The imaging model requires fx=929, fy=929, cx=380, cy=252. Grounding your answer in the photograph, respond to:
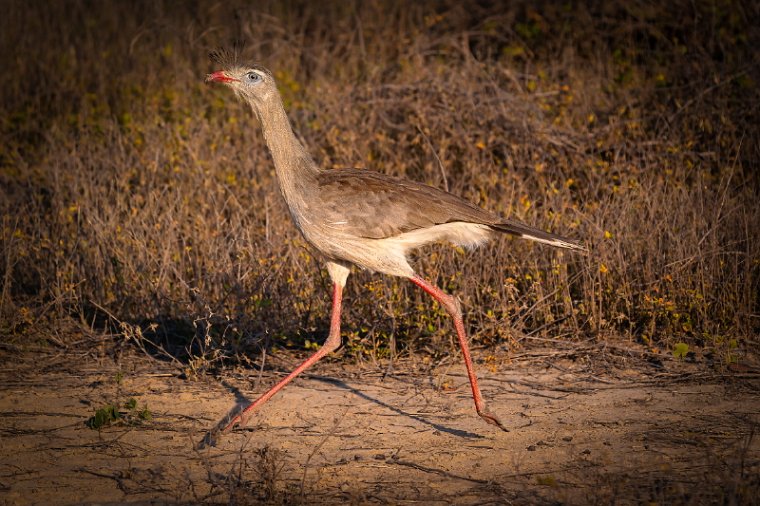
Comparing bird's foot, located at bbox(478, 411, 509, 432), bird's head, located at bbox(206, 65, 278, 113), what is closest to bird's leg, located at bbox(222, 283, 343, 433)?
bird's foot, located at bbox(478, 411, 509, 432)

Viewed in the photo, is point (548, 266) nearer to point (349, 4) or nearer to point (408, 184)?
point (408, 184)

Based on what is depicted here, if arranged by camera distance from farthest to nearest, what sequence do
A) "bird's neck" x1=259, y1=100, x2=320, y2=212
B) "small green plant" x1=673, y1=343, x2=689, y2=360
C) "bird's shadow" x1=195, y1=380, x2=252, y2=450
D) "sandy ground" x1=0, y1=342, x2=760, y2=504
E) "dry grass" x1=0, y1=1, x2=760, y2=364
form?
"dry grass" x1=0, y1=1, x2=760, y2=364 → "small green plant" x1=673, y1=343, x2=689, y2=360 → "bird's neck" x1=259, y1=100, x2=320, y2=212 → "bird's shadow" x1=195, y1=380, x2=252, y2=450 → "sandy ground" x1=0, y1=342, x2=760, y2=504

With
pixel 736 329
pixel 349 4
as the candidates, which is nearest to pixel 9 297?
pixel 736 329

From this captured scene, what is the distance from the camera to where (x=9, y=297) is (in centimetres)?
551

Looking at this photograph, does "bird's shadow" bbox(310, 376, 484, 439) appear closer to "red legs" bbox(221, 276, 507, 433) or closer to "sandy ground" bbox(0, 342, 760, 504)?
"sandy ground" bbox(0, 342, 760, 504)

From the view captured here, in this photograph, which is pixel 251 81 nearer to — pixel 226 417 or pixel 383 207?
pixel 383 207

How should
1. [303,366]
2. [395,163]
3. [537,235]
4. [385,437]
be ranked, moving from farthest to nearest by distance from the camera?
[395,163]
[303,366]
[537,235]
[385,437]

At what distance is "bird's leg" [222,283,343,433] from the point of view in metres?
4.36

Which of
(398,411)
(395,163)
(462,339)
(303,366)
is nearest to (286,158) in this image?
(303,366)

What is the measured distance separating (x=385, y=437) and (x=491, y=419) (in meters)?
0.50

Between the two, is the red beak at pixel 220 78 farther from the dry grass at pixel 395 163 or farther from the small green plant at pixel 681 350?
the small green plant at pixel 681 350

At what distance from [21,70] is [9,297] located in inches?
144

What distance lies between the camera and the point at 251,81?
14.9 ft

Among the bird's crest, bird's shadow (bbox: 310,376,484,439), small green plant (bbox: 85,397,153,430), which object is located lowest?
small green plant (bbox: 85,397,153,430)
